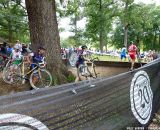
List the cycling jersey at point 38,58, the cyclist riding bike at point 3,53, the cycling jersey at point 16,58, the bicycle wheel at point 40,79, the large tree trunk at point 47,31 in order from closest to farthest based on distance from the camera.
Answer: the large tree trunk at point 47,31, the bicycle wheel at point 40,79, the cycling jersey at point 38,58, the cycling jersey at point 16,58, the cyclist riding bike at point 3,53

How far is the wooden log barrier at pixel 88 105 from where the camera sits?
2.68 meters

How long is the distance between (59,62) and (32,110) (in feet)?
28.5

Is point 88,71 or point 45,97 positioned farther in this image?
point 88,71

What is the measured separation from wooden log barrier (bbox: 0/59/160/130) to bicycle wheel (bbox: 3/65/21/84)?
7.15 meters

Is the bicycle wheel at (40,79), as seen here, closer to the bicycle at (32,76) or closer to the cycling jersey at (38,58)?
the bicycle at (32,76)

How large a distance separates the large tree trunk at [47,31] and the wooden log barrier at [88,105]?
6.41 metres

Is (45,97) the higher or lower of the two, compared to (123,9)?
lower

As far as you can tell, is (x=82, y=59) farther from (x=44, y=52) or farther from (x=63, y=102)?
(x=63, y=102)

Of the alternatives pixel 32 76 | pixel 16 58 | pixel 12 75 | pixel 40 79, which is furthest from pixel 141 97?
pixel 16 58

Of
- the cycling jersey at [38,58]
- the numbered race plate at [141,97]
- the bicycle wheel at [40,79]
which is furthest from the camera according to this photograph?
the cycling jersey at [38,58]

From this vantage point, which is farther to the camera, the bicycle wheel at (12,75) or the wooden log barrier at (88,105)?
the bicycle wheel at (12,75)

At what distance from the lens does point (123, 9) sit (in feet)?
141

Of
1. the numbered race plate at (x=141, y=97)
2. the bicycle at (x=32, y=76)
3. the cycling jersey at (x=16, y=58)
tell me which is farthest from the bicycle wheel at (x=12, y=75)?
the numbered race plate at (x=141, y=97)

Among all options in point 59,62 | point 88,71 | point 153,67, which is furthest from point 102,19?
point 153,67
